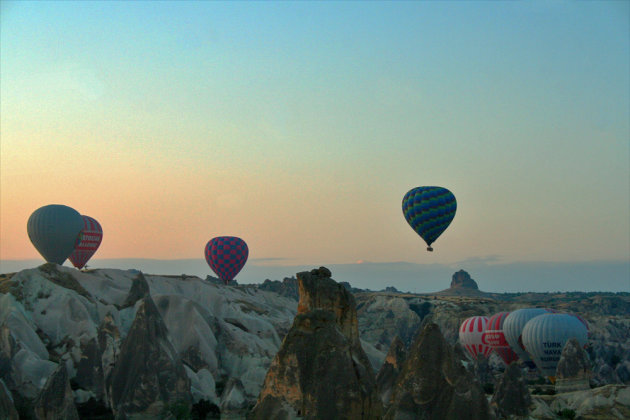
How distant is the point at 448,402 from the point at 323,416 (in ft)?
37.6

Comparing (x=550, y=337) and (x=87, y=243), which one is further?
(x=87, y=243)

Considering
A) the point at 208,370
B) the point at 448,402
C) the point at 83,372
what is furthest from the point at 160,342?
the point at 448,402

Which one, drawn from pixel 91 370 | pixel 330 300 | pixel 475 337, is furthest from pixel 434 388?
pixel 475 337

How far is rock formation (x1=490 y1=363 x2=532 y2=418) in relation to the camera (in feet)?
147

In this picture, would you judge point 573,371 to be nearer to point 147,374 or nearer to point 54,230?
point 147,374

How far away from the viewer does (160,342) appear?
161ft

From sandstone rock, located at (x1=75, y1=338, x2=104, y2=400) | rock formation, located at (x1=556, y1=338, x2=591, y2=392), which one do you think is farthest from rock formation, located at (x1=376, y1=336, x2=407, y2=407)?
rock formation, located at (x1=556, y1=338, x2=591, y2=392)

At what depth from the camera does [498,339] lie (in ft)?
289

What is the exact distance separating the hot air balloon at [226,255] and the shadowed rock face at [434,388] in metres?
76.0

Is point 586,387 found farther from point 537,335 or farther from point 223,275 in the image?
point 223,275

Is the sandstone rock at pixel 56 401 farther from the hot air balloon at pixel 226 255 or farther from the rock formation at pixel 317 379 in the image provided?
the hot air balloon at pixel 226 255

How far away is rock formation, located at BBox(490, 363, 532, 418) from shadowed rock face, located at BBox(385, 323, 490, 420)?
1487cm

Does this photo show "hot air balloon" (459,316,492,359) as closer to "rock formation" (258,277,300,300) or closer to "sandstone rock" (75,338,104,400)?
"sandstone rock" (75,338,104,400)

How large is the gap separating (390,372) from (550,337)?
3974cm
